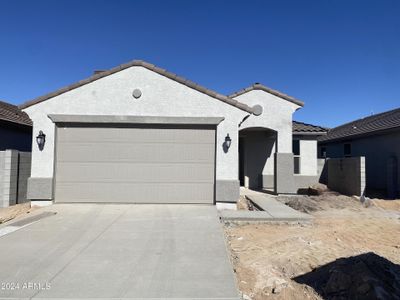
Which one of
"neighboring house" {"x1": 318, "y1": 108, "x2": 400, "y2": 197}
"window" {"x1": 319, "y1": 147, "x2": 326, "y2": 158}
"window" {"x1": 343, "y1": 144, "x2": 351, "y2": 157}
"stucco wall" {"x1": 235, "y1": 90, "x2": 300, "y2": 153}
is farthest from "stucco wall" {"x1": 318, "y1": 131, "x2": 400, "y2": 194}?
"stucco wall" {"x1": 235, "y1": 90, "x2": 300, "y2": 153}

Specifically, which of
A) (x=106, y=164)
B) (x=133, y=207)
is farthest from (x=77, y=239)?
(x=106, y=164)

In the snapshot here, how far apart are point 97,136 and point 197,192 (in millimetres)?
3703

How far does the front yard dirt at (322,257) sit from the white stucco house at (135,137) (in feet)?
8.73

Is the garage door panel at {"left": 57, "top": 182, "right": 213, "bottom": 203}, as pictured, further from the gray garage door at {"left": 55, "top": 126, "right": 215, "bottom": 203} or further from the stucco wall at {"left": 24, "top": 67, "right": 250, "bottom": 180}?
the stucco wall at {"left": 24, "top": 67, "right": 250, "bottom": 180}

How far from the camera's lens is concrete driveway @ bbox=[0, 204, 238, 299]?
4098 millimetres

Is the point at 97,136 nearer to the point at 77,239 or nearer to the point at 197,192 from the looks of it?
the point at 197,192

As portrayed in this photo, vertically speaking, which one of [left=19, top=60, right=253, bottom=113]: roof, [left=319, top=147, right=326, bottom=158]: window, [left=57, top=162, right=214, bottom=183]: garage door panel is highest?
[left=19, top=60, right=253, bottom=113]: roof

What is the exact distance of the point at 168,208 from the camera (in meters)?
9.50

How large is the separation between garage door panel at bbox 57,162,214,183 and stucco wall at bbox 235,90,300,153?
4.76m

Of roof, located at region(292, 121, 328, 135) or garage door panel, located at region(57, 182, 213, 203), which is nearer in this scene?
garage door panel, located at region(57, 182, 213, 203)

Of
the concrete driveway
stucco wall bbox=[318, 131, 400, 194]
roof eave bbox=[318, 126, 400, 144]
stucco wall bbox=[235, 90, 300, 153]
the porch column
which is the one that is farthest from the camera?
stucco wall bbox=[318, 131, 400, 194]

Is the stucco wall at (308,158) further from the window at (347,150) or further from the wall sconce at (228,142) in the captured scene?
the wall sconce at (228,142)

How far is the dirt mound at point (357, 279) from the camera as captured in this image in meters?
3.86

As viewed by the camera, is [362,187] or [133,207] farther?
[362,187]
